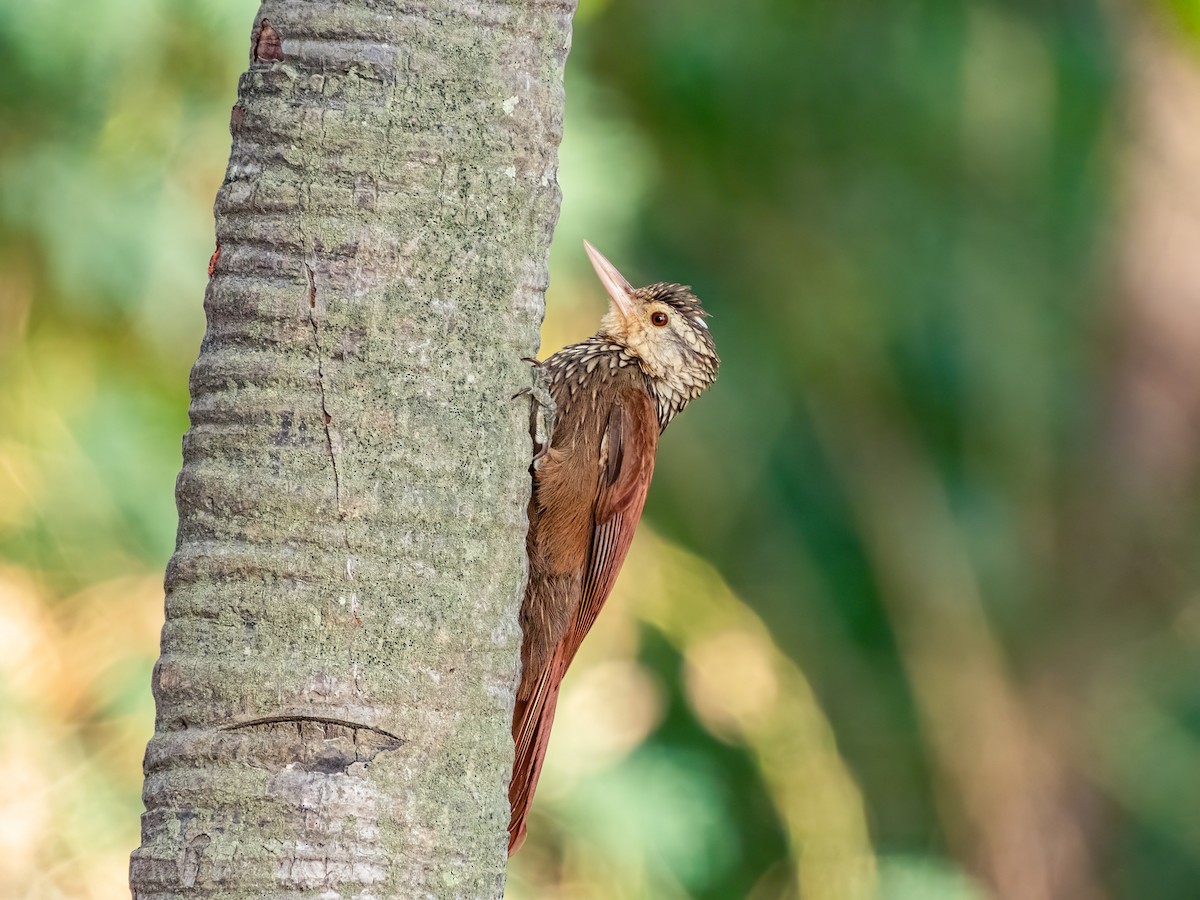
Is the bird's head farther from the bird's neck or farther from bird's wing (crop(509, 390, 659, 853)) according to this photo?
bird's wing (crop(509, 390, 659, 853))

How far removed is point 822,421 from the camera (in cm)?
1107

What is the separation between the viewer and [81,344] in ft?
20.5

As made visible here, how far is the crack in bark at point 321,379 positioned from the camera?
2.24 meters

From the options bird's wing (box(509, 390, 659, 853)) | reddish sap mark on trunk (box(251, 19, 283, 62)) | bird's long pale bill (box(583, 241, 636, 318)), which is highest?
bird's long pale bill (box(583, 241, 636, 318))

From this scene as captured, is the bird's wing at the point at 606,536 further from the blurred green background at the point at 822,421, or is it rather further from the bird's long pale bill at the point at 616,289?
the blurred green background at the point at 822,421

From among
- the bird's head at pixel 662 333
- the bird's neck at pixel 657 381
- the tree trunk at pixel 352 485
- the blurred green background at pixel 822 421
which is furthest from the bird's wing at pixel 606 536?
the blurred green background at pixel 822 421

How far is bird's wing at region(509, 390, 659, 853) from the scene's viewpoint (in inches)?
130

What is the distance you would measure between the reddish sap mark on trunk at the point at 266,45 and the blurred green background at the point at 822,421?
153 inches

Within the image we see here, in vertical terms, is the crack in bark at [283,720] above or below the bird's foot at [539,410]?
below

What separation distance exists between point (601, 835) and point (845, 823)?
1630 mm

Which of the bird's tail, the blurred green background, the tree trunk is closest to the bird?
the bird's tail

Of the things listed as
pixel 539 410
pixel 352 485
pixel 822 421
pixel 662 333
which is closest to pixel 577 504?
pixel 539 410

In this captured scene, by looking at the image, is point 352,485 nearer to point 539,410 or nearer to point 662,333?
point 539,410

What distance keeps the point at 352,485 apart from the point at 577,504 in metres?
1.29
